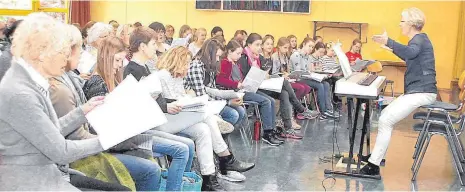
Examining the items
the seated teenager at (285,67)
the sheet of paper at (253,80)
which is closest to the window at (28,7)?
the sheet of paper at (253,80)

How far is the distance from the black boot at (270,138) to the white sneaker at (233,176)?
4.75 feet

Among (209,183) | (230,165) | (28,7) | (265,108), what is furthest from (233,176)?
(28,7)

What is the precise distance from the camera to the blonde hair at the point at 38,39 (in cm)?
221

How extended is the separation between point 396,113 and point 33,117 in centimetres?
337

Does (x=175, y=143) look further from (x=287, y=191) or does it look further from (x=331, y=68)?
(x=331, y=68)

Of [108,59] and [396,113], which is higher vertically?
[108,59]

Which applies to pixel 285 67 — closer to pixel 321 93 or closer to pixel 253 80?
pixel 321 93

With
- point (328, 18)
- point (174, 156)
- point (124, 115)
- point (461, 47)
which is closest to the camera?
point (124, 115)

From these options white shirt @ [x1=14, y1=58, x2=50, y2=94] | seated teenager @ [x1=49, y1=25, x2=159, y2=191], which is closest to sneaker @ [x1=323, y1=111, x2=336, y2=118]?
seated teenager @ [x1=49, y1=25, x2=159, y2=191]

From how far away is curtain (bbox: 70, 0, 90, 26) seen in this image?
11.5m

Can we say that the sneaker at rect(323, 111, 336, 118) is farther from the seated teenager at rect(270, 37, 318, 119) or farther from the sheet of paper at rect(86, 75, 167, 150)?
the sheet of paper at rect(86, 75, 167, 150)

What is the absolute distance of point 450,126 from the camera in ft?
16.0

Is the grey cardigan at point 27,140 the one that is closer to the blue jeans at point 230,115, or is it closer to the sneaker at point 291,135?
the blue jeans at point 230,115

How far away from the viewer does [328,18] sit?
35.5 ft
